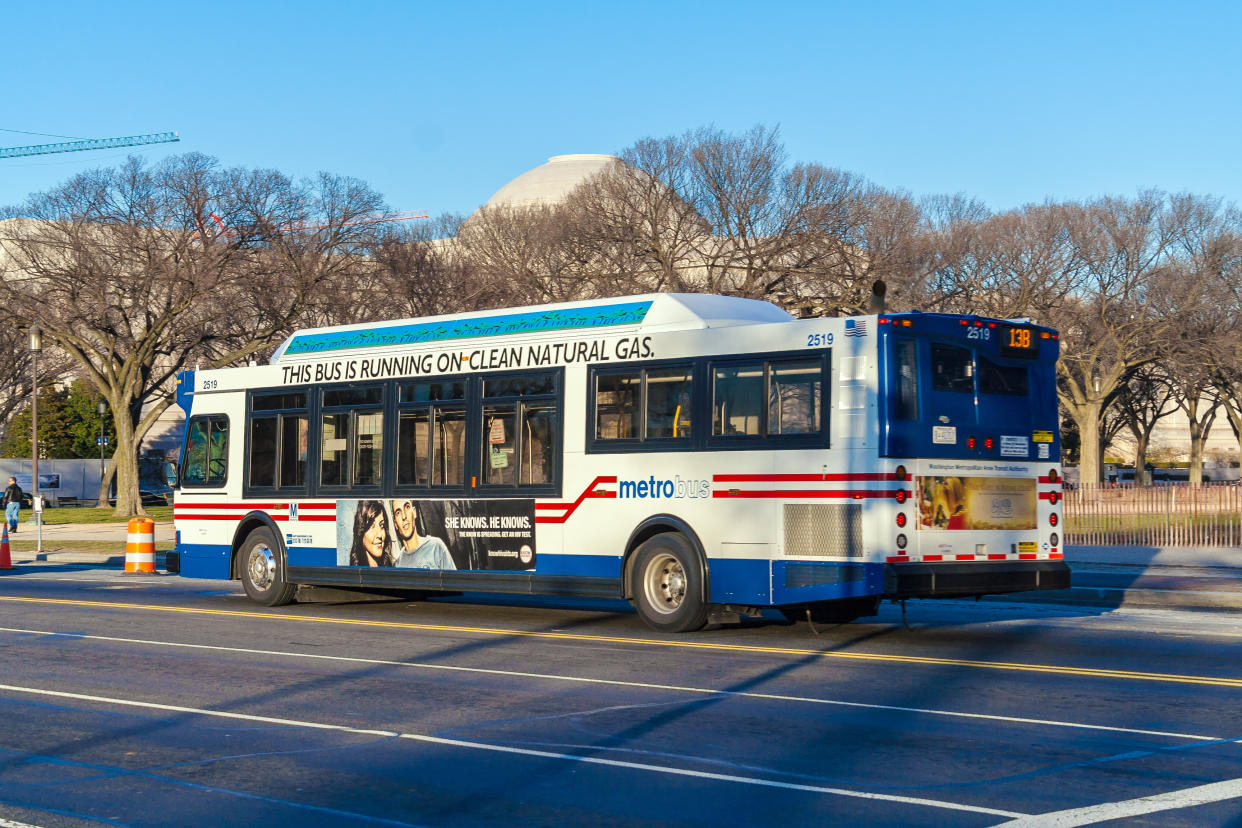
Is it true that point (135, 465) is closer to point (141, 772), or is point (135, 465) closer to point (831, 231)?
point (831, 231)

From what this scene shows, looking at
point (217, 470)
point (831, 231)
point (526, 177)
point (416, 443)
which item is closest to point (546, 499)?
point (416, 443)

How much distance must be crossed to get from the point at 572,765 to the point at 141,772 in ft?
7.84

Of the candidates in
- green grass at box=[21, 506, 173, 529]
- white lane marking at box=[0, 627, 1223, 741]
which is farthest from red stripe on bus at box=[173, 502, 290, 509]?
green grass at box=[21, 506, 173, 529]

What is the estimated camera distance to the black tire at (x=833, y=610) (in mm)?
14289

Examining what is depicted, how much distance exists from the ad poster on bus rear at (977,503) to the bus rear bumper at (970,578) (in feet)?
1.28

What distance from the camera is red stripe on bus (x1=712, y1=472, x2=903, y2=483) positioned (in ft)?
42.8

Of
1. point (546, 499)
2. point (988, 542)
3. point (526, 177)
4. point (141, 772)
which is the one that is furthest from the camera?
point (526, 177)

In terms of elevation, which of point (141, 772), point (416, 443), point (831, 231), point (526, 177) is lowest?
point (141, 772)

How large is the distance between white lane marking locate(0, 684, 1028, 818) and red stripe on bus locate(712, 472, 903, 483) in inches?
221

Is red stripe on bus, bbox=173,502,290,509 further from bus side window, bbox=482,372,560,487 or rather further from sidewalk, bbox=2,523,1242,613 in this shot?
sidewalk, bbox=2,523,1242,613

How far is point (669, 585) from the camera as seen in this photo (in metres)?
14.9

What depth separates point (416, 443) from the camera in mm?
17344

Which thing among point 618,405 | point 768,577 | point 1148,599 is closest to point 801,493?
point 768,577

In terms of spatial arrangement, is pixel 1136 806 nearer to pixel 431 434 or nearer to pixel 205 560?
pixel 431 434
